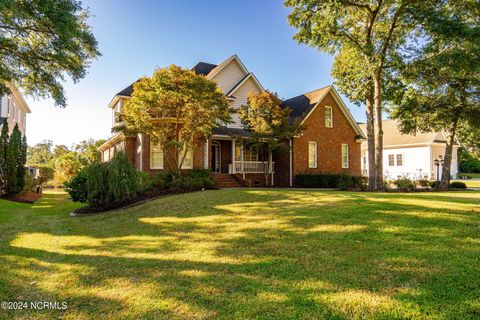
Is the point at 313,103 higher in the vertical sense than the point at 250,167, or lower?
higher

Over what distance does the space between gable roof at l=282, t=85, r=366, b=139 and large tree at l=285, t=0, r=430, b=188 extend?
3859 millimetres

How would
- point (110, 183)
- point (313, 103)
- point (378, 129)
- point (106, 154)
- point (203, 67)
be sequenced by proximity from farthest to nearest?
1. point (106, 154)
2. point (203, 67)
3. point (313, 103)
4. point (378, 129)
5. point (110, 183)

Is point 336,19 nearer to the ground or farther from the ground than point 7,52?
farther from the ground

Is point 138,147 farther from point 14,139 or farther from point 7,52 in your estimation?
point 7,52

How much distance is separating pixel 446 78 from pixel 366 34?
6486 mm

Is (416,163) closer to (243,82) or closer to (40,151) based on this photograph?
(243,82)

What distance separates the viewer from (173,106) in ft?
47.2

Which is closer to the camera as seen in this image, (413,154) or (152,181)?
(152,181)

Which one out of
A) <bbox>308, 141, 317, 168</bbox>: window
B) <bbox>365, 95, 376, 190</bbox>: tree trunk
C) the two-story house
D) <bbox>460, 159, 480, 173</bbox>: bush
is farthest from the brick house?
<bbox>460, 159, 480, 173</bbox>: bush

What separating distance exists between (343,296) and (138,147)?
691 inches

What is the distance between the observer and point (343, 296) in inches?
129

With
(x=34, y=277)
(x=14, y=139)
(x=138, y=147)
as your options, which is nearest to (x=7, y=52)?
(x=14, y=139)

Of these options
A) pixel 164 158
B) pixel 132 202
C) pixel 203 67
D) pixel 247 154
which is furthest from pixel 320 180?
pixel 203 67

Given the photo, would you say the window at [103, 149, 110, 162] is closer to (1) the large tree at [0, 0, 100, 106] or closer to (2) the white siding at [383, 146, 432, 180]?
(1) the large tree at [0, 0, 100, 106]
